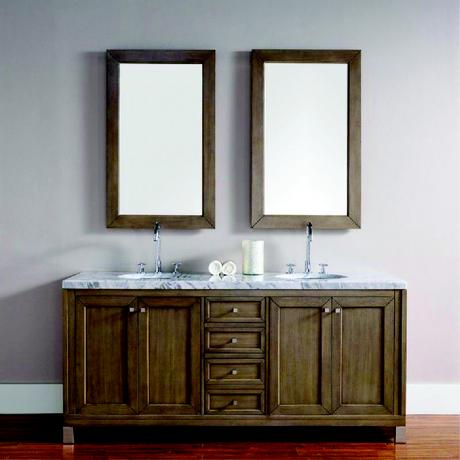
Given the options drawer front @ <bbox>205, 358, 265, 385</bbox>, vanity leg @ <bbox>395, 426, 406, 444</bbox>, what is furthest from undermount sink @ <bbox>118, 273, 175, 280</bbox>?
vanity leg @ <bbox>395, 426, 406, 444</bbox>

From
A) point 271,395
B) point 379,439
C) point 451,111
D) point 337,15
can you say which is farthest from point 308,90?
point 379,439

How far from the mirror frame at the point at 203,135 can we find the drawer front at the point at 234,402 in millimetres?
A: 941

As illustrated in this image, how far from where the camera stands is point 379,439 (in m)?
3.22

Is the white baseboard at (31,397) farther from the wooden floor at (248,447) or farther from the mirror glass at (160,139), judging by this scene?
the mirror glass at (160,139)

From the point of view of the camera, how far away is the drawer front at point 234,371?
3137 mm

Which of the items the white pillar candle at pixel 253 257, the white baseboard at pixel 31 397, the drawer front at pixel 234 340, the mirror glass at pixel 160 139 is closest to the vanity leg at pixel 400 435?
the drawer front at pixel 234 340

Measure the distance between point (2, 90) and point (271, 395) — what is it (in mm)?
2216

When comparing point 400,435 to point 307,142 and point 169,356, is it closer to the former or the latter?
point 169,356

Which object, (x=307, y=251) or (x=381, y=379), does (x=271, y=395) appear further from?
(x=307, y=251)

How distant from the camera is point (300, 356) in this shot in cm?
315

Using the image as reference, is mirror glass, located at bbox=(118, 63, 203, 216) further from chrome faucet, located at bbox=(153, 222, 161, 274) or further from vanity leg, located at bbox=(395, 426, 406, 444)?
vanity leg, located at bbox=(395, 426, 406, 444)

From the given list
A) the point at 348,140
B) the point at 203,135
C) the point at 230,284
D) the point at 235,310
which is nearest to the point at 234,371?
the point at 235,310

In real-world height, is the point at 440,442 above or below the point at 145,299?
below

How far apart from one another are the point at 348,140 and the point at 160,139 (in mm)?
Answer: 1050
